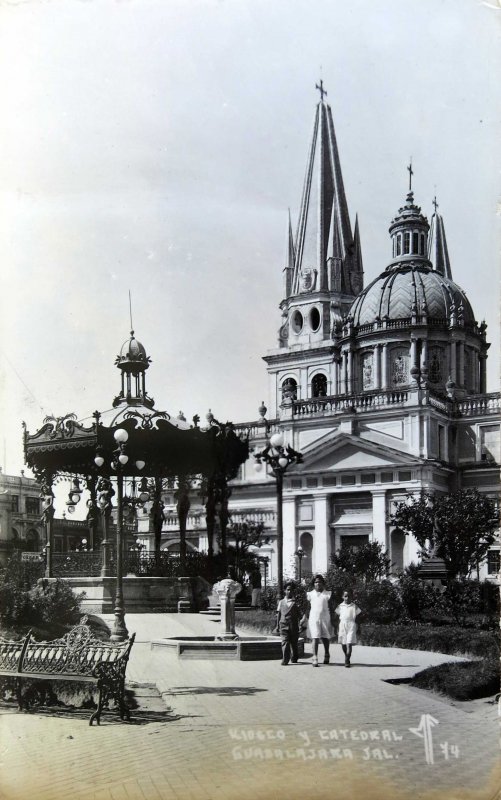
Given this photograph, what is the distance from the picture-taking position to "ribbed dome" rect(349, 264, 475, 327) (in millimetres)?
53312

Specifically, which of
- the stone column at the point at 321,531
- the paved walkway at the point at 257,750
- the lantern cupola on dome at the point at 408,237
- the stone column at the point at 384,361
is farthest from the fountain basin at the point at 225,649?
the lantern cupola on dome at the point at 408,237

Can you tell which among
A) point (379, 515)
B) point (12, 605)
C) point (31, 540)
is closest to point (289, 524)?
point (379, 515)

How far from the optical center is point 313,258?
55375 millimetres

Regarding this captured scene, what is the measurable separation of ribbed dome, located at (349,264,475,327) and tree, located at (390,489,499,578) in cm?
2470

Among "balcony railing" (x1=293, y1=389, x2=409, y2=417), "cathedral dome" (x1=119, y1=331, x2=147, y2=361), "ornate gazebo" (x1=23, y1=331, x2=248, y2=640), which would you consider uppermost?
"balcony railing" (x1=293, y1=389, x2=409, y2=417)

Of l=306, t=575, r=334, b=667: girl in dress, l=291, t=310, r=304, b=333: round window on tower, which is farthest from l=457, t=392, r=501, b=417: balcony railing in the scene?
l=291, t=310, r=304, b=333: round window on tower

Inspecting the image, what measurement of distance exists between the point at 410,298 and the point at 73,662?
45294mm

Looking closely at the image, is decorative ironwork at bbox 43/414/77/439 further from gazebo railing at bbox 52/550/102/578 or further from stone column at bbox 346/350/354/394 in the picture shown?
stone column at bbox 346/350/354/394

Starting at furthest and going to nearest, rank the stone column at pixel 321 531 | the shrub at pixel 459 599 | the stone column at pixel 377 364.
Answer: the stone column at pixel 377 364, the stone column at pixel 321 531, the shrub at pixel 459 599

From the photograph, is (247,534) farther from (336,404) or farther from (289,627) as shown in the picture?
(289,627)

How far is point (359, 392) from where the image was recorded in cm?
5231

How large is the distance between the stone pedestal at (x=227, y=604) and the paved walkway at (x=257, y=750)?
3818mm

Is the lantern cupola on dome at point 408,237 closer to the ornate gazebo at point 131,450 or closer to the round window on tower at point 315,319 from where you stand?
the round window on tower at point 315,319

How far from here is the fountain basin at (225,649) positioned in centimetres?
1524
